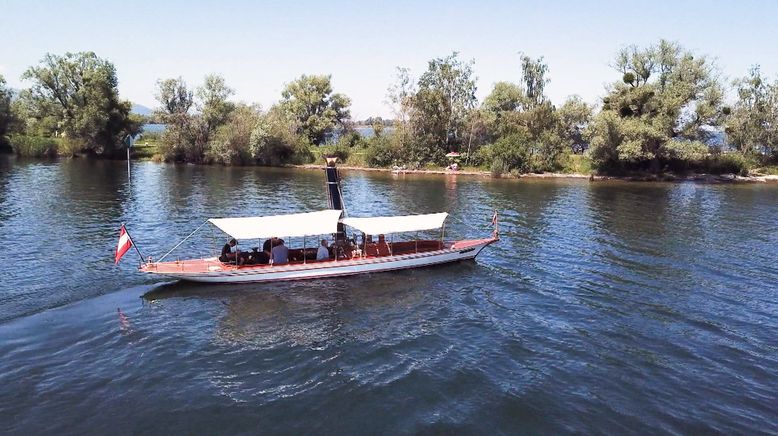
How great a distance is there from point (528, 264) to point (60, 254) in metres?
33.5

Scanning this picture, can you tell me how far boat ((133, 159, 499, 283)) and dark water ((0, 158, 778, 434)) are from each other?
2.95 feet

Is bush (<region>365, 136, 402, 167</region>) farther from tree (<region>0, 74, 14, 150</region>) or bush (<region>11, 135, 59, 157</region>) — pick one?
tree (<region>0, 74, 14, 150</region>)

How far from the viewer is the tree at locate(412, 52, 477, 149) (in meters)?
108

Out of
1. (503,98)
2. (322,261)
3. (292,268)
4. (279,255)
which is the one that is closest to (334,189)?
(322,261)

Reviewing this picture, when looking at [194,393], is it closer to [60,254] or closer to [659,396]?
[659,396]

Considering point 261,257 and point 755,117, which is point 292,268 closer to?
point 261,257

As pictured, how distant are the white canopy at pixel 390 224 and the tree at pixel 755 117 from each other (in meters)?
85.7

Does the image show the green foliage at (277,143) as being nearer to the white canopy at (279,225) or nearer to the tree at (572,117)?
the tree at (572,117)

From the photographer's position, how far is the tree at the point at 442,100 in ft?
353

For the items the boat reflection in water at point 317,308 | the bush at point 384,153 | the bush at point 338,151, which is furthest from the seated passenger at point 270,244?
the bush at point 338,151

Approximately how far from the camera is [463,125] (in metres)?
112

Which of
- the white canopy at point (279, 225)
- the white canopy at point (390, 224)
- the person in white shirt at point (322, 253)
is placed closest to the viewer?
the white canopy at point (279, 225)

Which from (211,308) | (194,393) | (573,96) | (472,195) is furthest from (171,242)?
(573,96)

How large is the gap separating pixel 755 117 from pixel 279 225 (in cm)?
9995
